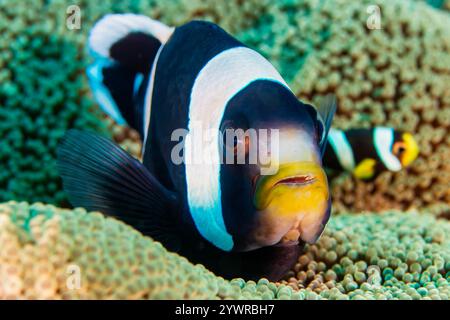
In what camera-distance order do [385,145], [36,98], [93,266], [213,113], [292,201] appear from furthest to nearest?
[385,145]
[36,98]
[213,113]
[292,201]
[93,266]

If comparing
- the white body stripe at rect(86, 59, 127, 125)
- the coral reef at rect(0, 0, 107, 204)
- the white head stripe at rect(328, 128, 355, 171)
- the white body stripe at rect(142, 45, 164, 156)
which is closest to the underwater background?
the coral reef at rect(0, 0, 107, 204)

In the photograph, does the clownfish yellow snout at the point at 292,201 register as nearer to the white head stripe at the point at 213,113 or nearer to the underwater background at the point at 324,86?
the white head stripe at the point at 213,113

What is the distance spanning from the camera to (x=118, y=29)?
166 centimetres

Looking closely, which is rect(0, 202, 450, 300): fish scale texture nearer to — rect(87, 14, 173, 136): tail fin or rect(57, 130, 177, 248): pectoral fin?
rect(57, 130, 177, 248): pectoral fin

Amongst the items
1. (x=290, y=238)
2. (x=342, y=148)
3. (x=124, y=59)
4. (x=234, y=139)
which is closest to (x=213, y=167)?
(x=234, y=139)

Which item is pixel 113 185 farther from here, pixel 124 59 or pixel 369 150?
pixel 369 150

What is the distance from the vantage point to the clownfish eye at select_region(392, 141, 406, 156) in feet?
7.79

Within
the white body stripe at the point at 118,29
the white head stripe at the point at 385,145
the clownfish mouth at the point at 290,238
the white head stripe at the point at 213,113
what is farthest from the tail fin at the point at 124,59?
the white head stripe at the point at 385,145

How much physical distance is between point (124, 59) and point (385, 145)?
4.29ft

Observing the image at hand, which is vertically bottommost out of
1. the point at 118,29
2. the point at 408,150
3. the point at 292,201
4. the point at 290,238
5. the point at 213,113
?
the point at 408,150

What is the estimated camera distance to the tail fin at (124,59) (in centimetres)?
162

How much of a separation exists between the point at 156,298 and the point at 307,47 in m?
1.89

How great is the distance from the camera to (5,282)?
0.87m
